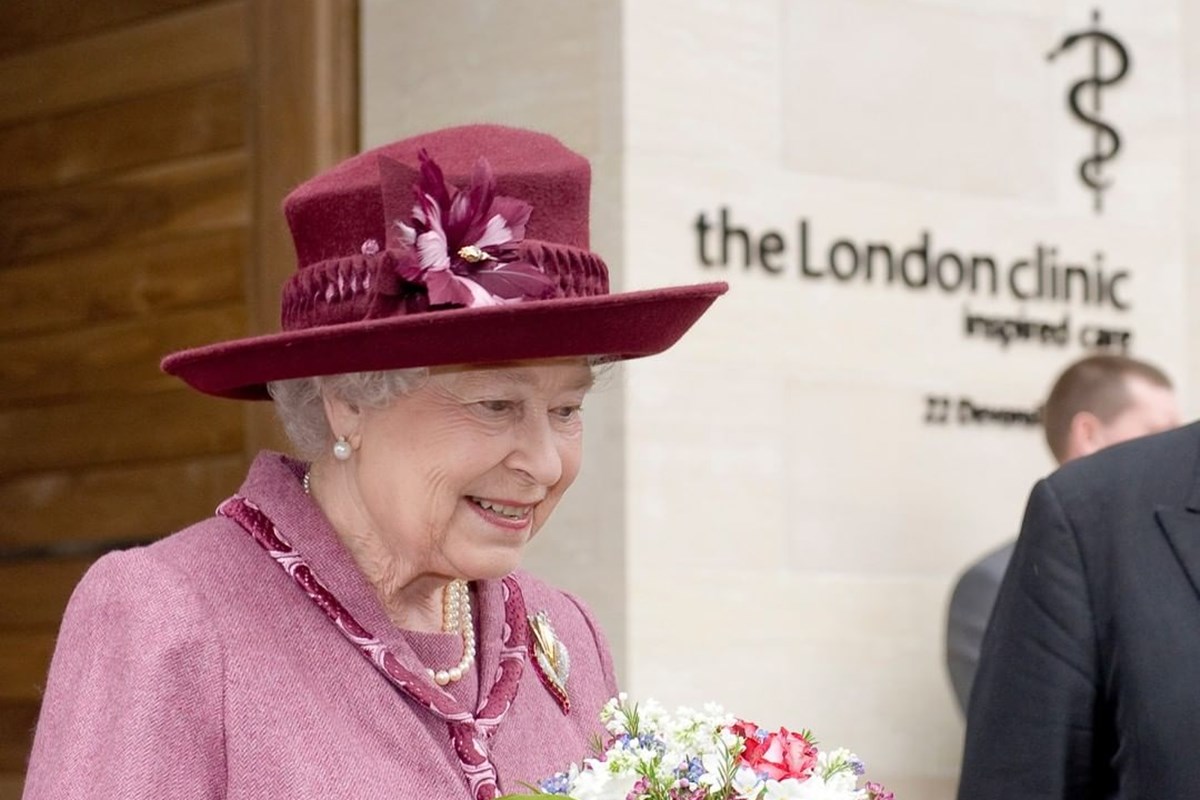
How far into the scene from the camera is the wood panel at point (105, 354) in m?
5.40

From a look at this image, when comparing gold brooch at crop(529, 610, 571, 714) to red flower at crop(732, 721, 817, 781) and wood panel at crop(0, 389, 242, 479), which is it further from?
wood panel at crop(0, 389, 242, 479)

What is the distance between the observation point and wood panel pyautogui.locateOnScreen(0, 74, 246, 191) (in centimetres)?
539

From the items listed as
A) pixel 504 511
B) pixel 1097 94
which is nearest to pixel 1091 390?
pixel 1097 94

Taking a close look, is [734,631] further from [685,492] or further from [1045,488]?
[1045,488]

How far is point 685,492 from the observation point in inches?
192

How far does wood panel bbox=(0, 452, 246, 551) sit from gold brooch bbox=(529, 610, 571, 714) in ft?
8.84

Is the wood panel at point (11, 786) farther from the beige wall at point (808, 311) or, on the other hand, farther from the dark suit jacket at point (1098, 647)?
→ the dark suit jacket at point (1098, 647)

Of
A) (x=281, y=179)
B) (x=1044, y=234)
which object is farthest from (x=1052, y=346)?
(x=281, y=179)

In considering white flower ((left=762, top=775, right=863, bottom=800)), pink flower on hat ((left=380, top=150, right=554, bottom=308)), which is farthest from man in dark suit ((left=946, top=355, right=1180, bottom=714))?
white flower ((left=762, top=775, right=863, bottom=800))

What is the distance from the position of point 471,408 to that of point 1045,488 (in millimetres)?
1016

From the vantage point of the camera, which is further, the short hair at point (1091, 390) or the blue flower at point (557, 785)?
the short hair at point (1091, 390)

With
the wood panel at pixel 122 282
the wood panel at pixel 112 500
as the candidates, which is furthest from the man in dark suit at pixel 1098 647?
the wood panel at pixel 122 282

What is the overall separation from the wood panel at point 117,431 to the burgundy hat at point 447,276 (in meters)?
2.92

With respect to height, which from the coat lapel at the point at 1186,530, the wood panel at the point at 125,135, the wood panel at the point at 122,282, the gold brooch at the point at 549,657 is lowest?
the gold brooch at the point at 549,657
